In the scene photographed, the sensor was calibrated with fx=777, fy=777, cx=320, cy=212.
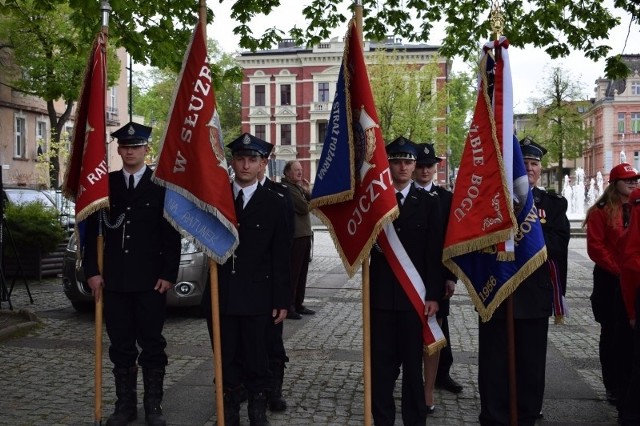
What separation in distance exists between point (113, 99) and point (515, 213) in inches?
1993

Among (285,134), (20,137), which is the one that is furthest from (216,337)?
(285,134)

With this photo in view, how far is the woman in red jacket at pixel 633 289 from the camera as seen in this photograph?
204 inches

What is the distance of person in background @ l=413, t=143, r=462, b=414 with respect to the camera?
6176 millimetres

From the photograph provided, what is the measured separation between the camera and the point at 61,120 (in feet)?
117

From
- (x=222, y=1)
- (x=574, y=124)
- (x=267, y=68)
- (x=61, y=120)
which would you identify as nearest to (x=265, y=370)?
(x=222, y=1)

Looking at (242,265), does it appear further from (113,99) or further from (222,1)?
(113,99)

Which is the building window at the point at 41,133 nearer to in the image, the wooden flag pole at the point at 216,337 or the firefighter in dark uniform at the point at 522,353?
the wooden flag pole at the point at 216,337

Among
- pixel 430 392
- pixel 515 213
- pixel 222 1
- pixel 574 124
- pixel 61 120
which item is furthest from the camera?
pixel 574 124

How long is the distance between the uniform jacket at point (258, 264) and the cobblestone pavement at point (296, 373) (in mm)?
1073

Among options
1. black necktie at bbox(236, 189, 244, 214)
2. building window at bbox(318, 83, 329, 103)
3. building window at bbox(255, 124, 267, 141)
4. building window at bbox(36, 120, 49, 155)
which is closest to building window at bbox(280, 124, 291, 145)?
building window at bbox(255, 124, 267, 141)

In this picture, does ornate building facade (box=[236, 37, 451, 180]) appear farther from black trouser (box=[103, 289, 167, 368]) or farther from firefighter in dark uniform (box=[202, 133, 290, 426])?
firefighter in dark uniform (box=[202, 133, 290, 426])

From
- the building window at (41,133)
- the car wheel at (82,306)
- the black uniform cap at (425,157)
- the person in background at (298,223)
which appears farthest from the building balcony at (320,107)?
the black uniform cap at (425,157)

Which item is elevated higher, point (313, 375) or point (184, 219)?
point (184, 219)

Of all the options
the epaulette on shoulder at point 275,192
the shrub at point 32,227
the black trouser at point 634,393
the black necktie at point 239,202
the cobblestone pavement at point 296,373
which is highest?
the epaulette on shoulder at point 275,192
